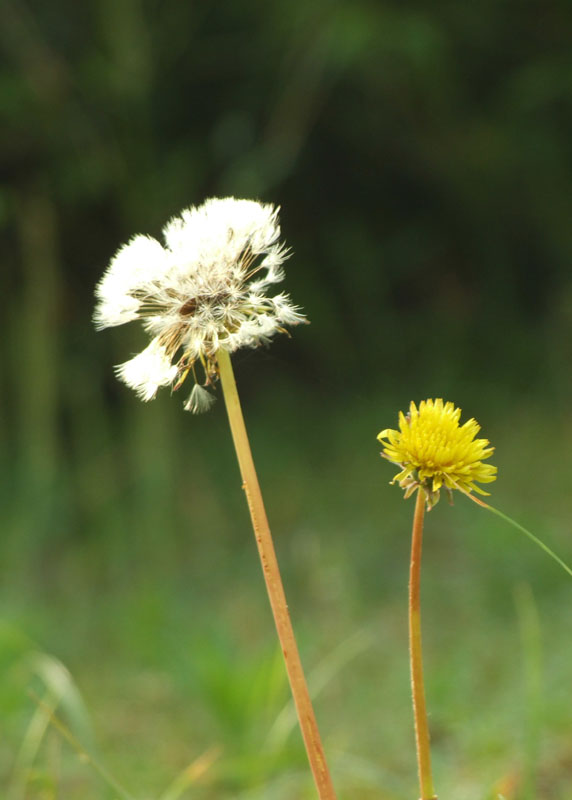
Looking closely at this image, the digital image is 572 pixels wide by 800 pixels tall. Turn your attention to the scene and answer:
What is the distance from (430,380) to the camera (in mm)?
3449

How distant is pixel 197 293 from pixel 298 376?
126 inches

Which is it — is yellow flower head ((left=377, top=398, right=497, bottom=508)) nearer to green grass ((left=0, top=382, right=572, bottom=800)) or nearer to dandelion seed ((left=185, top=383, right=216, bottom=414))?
dandelion seed ((left=185, top=383, right=216, bottom=414))

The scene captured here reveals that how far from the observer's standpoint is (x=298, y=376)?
12.4 ft

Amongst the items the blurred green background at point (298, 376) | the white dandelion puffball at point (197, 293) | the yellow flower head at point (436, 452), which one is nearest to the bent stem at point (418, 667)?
the yellow flower head at point (436, 452)

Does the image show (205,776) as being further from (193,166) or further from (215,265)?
(193,166)

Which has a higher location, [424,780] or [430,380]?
[430,380]

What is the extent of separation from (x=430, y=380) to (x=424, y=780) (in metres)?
3.01

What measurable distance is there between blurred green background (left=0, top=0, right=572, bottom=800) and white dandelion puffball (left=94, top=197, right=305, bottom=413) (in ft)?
3.09

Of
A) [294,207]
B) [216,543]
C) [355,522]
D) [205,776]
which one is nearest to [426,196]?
[294,207]

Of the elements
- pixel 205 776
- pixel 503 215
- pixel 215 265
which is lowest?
pixel 205 776

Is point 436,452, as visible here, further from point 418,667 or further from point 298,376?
point 298,376

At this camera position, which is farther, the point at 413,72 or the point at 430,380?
the point at 430,380

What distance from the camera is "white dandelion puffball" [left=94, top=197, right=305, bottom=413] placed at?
0.56 meters

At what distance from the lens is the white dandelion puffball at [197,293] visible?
1.82ft
